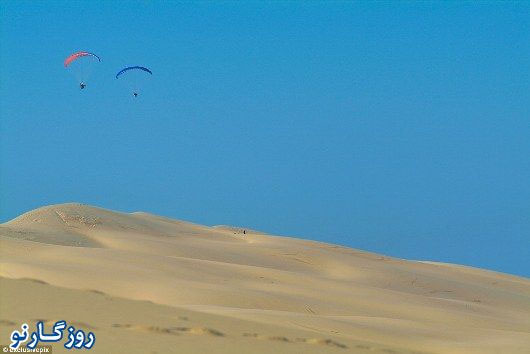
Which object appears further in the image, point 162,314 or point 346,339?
point 346,339

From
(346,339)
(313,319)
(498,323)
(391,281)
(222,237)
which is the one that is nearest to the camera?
(346,339)

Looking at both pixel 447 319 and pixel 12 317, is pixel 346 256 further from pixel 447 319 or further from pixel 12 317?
pixel 12 317

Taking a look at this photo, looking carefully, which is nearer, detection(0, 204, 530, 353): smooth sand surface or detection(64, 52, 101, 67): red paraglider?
detection(0, 204, 530, 353): smooth sand surface

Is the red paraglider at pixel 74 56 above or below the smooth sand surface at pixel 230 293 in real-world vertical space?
above

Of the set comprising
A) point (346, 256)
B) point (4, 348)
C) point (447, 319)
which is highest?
point (346, 256)

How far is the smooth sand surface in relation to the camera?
338 inches

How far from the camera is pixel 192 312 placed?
380 inches

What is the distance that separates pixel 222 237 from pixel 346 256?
4855mm

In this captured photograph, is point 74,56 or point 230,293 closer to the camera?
point 230,293

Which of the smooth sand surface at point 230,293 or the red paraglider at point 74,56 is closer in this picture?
the smooth sand surface at point 230,293

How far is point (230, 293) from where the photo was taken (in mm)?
14297

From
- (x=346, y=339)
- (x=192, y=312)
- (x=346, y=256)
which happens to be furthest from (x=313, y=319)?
(x=346, y=256)

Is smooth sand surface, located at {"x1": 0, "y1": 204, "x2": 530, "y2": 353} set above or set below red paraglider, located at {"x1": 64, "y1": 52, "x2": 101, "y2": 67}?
below

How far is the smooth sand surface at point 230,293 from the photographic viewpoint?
8586mm
